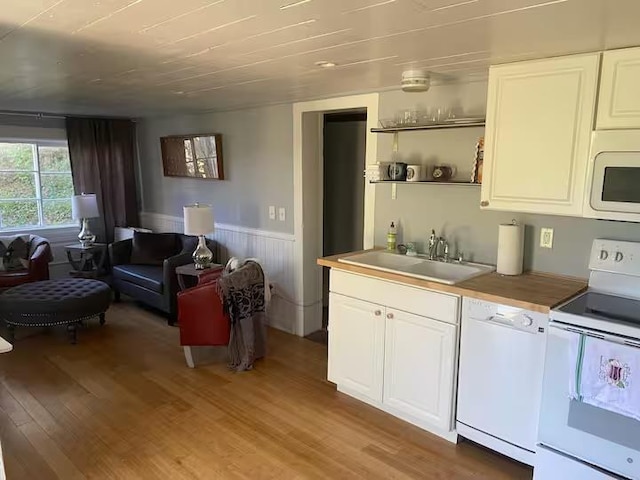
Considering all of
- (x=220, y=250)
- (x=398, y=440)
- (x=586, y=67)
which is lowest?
(x=398, y=440)

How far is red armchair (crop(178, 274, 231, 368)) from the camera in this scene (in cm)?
347

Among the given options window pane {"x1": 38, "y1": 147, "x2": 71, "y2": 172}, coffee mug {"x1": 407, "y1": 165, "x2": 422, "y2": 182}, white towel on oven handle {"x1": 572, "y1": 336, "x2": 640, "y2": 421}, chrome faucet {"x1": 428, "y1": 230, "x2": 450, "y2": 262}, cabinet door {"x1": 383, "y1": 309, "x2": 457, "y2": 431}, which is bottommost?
cabinet door {"x1": 383, "y1": 309, "x2": 457, "y2": 431}

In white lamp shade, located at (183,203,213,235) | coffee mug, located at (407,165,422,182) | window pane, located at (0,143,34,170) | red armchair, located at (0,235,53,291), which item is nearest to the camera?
coffee mug, located at (407,165,422,182)

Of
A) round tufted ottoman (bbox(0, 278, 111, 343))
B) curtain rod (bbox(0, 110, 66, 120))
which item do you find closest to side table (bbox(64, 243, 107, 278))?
round tufted ottoman (bbox(0, 278, 111, 343))

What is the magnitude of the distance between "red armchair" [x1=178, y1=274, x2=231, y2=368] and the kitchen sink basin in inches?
41.3

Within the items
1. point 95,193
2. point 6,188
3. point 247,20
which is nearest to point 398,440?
point 247,20

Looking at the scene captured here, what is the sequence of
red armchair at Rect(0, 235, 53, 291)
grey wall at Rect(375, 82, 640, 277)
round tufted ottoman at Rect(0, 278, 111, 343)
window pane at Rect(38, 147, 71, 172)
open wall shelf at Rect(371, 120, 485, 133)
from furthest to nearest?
window pane at Rect(38, 147, 71, 172)
red armchair at Rect(0, 235, 53, 291)
round tufted ottoman at Rect(0, 278, 111, 343)
open wall shelf at Rect(371, 120, 485, 133)
grey wall at Rect(375, 82, 640, 277)

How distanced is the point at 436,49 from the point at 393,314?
1488mm

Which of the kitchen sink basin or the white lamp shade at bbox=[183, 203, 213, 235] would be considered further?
the white lamp shade at bbox=[183, 203, 213, 235]

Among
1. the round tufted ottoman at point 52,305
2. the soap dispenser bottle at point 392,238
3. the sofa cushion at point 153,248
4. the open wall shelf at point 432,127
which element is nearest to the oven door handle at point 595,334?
the open wall shelf at point 432,127

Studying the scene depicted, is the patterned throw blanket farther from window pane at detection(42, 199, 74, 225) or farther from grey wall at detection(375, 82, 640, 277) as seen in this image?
window pane at detection(42, 199, 74, 225)

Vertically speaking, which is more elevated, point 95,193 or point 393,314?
point 95,193

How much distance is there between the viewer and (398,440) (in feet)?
8.89

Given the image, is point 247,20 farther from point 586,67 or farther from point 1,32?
point 586,67
